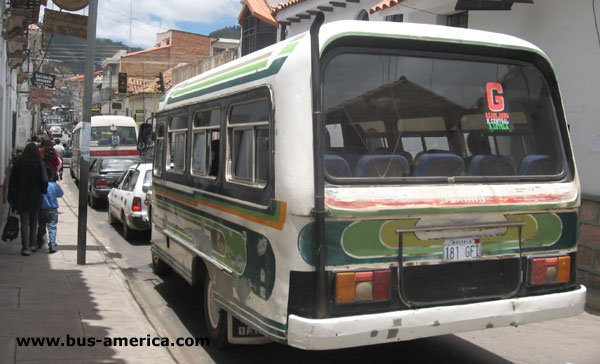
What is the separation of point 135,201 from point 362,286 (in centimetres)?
817

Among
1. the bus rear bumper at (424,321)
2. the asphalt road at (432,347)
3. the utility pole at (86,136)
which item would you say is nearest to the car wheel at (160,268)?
the asphalt road at (432,347)

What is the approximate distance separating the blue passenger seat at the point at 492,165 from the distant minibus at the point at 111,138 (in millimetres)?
20799

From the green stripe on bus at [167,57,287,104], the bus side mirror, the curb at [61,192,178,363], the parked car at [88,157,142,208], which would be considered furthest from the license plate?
the parked car at [88,157,142,208]

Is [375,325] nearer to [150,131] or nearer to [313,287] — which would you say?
[313,287]

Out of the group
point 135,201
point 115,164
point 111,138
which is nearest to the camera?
point 135,201

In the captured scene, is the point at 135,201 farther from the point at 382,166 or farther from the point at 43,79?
the point at 43,79

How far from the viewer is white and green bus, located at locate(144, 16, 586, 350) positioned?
3.74 meters

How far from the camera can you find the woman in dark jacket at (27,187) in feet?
28.8

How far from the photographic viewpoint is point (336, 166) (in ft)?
12.8

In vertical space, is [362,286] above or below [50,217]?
above

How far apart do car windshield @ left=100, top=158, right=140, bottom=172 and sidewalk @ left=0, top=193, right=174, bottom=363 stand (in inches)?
327

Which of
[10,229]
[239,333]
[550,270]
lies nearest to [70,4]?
[10,229]

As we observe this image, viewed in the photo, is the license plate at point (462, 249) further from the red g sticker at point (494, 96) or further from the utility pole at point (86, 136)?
the utility pole at point (86, 136)

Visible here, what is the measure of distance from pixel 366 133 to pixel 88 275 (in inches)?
210
